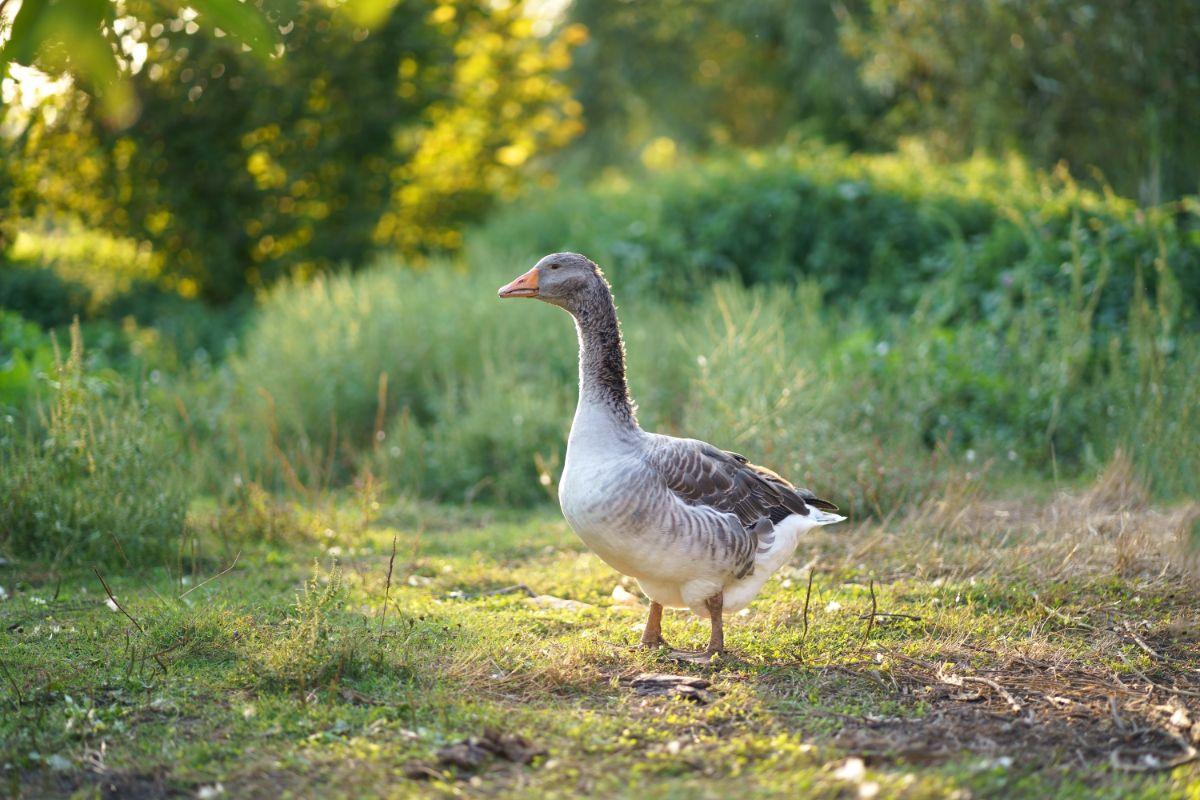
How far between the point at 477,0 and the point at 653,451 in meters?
12.8

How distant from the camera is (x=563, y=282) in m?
5.49

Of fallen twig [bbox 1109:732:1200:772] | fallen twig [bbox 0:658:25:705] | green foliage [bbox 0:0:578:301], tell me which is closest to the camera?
fallen twig [bbox 1109:732:1200:772]

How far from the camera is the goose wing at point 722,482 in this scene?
526 centimetres

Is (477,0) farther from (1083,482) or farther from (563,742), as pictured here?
(563,742)

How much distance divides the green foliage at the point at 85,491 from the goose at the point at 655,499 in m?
2.96

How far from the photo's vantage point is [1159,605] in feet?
20.0

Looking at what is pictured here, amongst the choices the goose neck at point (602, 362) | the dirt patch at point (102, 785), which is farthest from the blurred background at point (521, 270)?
the dirt patch at point (102, 785)

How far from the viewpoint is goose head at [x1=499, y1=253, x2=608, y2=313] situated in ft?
18.0

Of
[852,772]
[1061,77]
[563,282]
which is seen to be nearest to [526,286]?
[563,282]

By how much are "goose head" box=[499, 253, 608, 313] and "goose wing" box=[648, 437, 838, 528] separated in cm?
79

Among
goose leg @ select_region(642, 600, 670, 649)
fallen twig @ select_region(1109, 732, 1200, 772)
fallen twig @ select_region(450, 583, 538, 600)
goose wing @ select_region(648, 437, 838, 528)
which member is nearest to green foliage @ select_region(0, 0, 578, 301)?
fallen twig @ select_region(450, 583, 538, 600)

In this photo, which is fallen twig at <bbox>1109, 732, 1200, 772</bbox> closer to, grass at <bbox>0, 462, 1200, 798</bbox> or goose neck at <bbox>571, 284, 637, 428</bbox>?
grass at <bbox>0, 462, 1200, 798</bbox>

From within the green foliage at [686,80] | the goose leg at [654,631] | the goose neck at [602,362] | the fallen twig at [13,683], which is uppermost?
the green foliage at [686,80]

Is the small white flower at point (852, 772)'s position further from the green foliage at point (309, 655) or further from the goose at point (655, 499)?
the green foliage at point (309, 655)
